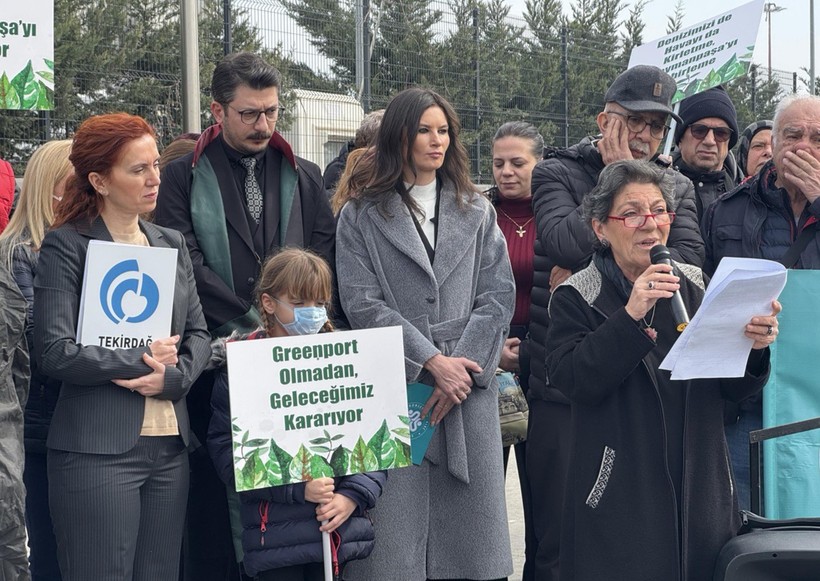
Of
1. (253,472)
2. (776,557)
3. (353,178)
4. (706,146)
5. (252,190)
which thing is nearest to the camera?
(776,557)

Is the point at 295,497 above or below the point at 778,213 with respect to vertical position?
below

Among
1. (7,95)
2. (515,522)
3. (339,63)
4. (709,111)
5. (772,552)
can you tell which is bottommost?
(515,522)

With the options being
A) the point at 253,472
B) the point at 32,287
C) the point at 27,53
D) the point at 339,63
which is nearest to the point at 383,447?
the point at 253,472

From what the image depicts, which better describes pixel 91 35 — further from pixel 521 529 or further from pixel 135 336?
pixel 135 336

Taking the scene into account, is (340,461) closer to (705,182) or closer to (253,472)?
(253,472)

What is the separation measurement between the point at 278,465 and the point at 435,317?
3.20 ft

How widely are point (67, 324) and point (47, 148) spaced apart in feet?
3.40

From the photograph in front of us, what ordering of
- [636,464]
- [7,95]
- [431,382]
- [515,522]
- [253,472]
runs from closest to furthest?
[636,464], [253,472], [431,382], [7,95], [515,522]

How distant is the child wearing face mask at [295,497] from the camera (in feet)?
11.6

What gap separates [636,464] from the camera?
10.3 feet

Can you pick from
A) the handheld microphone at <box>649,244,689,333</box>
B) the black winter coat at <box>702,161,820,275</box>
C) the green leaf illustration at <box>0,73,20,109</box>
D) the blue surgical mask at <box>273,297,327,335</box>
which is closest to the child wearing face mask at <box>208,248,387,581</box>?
the blue surgical mask at <box>273,297,327,335</box>

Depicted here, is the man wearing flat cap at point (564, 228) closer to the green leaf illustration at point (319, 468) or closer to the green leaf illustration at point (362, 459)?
the green leaf illustration at point (362, 459)

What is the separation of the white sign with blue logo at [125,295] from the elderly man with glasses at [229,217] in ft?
1.71

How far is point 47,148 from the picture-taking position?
4.19m
